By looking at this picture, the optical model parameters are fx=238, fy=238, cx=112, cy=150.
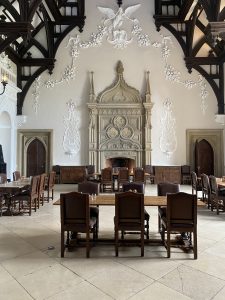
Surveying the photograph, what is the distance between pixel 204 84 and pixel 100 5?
6.19 metres

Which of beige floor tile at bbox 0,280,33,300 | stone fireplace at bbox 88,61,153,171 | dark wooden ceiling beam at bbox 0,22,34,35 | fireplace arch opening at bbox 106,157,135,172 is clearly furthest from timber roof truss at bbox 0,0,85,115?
beige floor tile at bbox 0,280,33,300

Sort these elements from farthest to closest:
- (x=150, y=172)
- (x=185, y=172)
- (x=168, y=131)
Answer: (x=168, y=131) < (x=185, y=172) < (x=150, y=172)

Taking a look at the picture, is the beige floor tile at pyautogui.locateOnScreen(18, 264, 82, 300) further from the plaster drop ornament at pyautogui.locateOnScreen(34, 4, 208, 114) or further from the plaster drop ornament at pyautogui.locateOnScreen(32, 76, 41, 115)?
the plaster drop ornament at pyautogui.locateOnScreen(34, 4, 208, 114)

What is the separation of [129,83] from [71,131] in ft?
11.7

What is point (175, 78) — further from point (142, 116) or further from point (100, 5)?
point (100, 5)

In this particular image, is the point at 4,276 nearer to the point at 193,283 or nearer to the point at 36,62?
the point at 193,283

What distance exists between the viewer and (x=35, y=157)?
37.8 feet

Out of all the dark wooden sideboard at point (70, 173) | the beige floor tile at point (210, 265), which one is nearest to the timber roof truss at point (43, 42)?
the dark wooden sideboard at point (70, 173)

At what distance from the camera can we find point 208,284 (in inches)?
106

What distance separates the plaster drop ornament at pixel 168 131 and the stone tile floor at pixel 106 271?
700 cm

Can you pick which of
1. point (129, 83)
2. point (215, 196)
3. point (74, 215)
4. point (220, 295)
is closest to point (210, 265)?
point (220, 295)

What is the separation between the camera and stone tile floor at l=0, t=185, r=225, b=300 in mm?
2518

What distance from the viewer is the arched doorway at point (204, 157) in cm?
1115

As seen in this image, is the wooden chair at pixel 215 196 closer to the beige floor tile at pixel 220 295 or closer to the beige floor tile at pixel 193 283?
the beige floor tile at pixel 193 283
